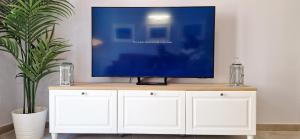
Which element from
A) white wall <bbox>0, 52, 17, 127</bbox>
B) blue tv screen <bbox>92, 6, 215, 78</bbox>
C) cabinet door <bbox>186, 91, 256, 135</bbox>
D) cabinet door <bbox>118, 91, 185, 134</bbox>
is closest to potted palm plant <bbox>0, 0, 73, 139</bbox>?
white wall <bbox>0, 52, 17, 127</bbox>

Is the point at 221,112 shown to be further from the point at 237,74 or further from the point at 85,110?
the point at 85,110

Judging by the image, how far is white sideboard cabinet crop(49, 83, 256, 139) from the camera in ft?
7.79

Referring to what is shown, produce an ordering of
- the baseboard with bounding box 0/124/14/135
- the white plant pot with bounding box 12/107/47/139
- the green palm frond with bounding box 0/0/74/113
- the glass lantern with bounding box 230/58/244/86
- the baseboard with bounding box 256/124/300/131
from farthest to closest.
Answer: the baseboard with bounding box 256/124/300/131, the baseboard with bounding box 0/124/14/135, the glass lantern with bounding box 230/58/244/86, the white plant pot with bounding box 12/107/47/139, the green palm frond with bounding box 0/0/74/113

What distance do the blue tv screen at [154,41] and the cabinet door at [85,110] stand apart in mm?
357

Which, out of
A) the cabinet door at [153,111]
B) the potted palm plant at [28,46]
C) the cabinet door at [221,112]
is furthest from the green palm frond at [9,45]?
the cabinet door at [221,112]

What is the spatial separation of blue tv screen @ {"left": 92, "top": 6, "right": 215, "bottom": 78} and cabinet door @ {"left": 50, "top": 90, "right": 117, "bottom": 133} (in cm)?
36

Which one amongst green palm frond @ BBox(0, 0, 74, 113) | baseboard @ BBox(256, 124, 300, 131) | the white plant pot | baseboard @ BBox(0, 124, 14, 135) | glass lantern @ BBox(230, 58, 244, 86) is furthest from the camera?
baseboard @ BBox(256, 124, 300, 131)

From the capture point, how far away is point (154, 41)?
2590 millimetres

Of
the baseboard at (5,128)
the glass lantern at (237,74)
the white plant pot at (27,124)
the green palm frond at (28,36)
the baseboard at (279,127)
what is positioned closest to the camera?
the green palm frond at (28,36)

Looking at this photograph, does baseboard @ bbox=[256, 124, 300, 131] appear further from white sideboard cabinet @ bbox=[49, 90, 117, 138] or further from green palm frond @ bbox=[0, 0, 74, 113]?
green palm frond @ bbox=[0, 0, 74, 113]

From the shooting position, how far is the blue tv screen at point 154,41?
8.42ft

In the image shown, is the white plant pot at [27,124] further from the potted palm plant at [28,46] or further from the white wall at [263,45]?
the white wall at [263,45]

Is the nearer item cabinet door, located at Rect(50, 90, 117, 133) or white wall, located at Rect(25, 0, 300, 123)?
cabinet door, located at Rect(50, 90, 117, 133)

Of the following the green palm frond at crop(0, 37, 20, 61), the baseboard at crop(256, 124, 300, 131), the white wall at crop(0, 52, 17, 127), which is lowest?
the baseboard at crop(256, 124, 300, 131)
